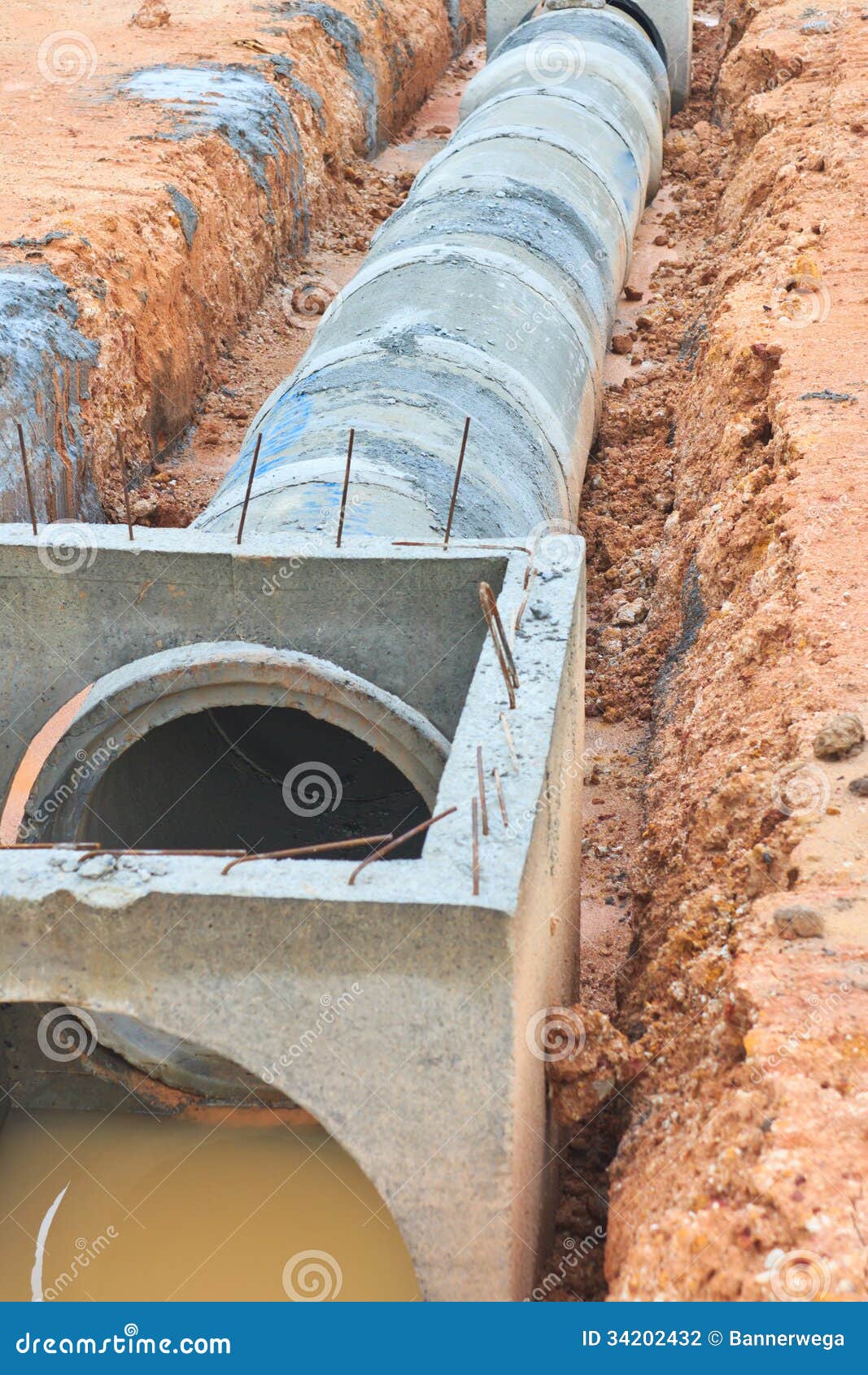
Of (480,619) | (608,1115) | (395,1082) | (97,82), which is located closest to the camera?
(395,1082)

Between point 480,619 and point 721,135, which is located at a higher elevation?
point 721,135

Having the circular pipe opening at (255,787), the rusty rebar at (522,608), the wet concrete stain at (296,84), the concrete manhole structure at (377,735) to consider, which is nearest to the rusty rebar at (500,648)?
the concrete manhole structure at (377,735)

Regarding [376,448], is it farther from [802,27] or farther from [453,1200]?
[802,27]

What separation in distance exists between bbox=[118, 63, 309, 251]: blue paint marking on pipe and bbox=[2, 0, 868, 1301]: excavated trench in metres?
0.86

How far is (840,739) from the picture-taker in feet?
15.0

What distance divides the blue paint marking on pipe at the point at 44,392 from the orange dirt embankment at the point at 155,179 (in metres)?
0.02

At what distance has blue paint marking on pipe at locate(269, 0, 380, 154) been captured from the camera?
1457cm

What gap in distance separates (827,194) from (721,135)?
6129 millimetres

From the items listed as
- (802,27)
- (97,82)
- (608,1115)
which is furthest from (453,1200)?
(802,27)

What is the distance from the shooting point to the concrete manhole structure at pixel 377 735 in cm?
343

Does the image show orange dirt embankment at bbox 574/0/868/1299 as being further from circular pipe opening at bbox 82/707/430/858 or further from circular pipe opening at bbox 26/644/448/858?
circular pipe opening at bbox 82/707/430/858

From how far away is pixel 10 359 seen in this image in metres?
7.56

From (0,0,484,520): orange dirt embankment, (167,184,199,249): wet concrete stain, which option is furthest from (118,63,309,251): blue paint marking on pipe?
(167,184,199,249): wet concrete stain

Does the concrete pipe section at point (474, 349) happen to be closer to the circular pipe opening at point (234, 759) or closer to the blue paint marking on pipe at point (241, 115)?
the circular pipe opening at point (234, 759)
